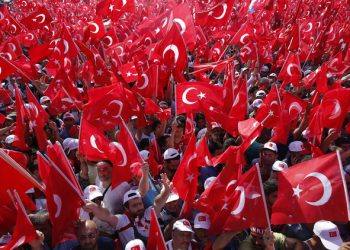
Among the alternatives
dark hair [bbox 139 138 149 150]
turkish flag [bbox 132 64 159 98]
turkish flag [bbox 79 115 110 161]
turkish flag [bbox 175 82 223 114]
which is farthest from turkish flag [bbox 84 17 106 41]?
turkish flag [bbox 79 115 110 161]

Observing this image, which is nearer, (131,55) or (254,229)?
(254,229)

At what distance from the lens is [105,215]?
4.02 metres

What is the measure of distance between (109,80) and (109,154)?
9.81 feet

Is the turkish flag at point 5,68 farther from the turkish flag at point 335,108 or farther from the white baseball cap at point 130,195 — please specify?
the turkish flag at point 335,108

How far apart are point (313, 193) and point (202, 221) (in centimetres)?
95

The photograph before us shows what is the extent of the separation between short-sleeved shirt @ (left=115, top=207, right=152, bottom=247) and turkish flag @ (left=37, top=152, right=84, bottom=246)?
0.38 metres

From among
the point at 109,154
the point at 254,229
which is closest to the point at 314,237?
the point at 254,229

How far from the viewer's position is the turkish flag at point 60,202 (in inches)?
149

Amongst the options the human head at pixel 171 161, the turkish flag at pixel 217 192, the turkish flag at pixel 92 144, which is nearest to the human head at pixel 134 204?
the turkish flag at pixel 217 192

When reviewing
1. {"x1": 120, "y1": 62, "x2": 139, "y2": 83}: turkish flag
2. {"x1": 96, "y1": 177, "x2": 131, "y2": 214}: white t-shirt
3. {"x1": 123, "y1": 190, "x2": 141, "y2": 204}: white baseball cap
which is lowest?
{"x1": 120, "y1": 62, "x2": 139, "y2": 83}: turkish flag

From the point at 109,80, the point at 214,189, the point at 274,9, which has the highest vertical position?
the point at 214,189

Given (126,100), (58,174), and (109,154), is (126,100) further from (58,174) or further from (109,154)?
(58,174)

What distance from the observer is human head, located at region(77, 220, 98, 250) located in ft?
12.1

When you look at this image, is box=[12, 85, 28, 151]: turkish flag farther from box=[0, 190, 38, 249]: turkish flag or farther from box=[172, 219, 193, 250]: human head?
box=[172, 219, 193, 250]: human head
